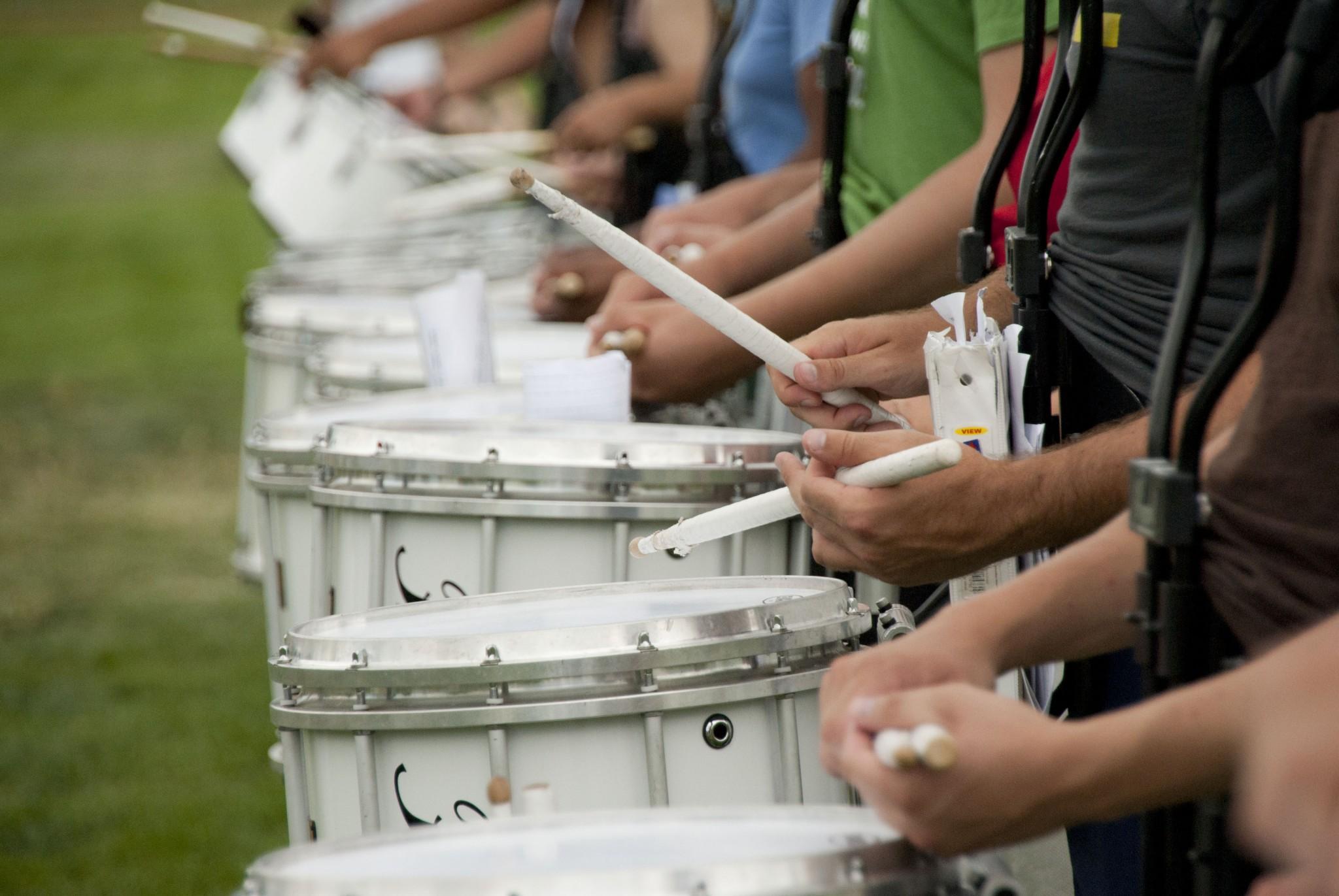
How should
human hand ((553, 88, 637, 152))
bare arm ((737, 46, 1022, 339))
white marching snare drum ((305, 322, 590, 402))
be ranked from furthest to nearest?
1. human hand ((553, 88, 637, 152))
2. white marching snare drum ((305, 322, 590, 402))
3. bare arm ((737, 46, 1022, 339))

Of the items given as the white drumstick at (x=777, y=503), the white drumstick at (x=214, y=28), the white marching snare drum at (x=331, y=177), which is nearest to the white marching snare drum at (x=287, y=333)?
the white marching snare drum at (x=331, y=177)

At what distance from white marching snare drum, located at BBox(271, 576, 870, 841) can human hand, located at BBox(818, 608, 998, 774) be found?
317mm

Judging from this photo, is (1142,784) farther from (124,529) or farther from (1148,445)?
(124,529)

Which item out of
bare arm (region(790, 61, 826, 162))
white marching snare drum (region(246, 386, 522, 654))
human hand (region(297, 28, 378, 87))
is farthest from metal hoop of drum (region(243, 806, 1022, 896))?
human hand (region(297, 28, 378, 87))

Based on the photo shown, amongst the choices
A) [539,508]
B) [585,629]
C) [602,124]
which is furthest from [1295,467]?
[602,124]

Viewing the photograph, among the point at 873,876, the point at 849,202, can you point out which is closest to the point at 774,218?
the point at 849,202

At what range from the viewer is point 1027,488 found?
1.49 m

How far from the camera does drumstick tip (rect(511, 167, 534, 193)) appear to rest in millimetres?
1448

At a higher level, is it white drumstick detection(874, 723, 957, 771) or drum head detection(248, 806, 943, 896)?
white drumstick detection(874, 723, 957, 771)

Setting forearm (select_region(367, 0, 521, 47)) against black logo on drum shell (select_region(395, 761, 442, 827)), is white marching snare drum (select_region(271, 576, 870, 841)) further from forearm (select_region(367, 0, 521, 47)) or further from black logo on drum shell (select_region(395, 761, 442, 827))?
forearm (select_region(367, 0, 521, 47))

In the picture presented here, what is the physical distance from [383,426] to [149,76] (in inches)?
824

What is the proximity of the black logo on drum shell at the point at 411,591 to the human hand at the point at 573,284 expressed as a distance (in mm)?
1396

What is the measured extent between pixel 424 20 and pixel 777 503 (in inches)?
196

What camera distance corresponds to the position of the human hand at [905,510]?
1.46 m
